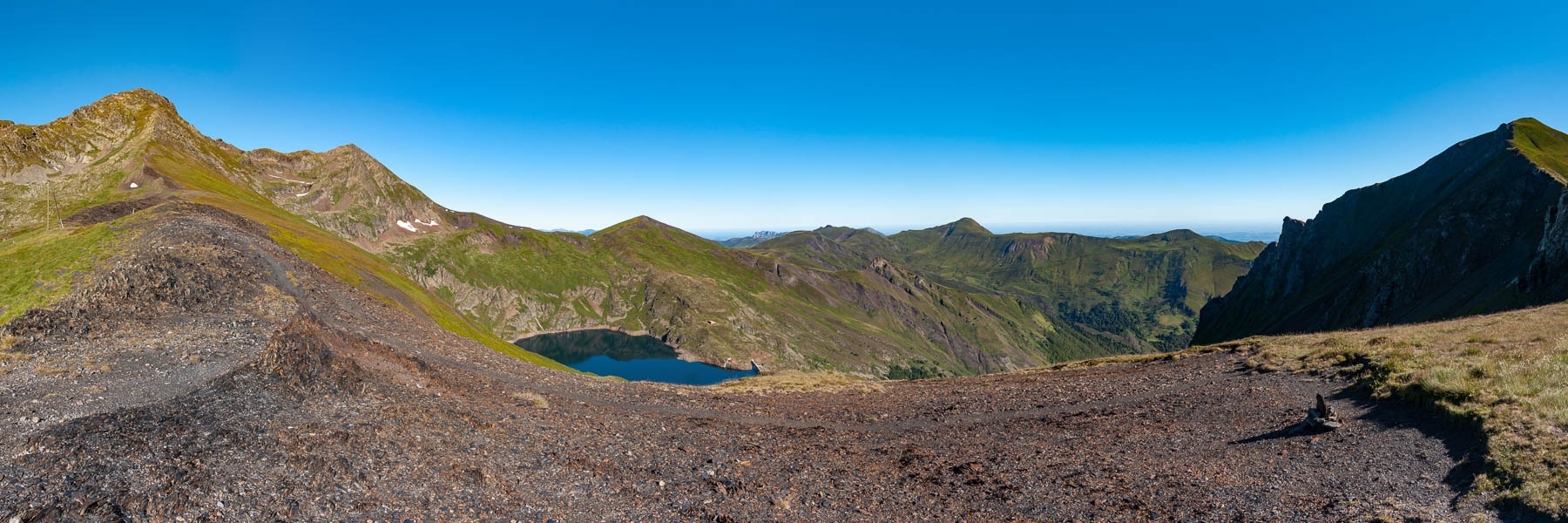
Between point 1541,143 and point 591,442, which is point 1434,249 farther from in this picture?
point 591,442

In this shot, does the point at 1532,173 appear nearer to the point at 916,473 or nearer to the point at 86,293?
the point at 916,473

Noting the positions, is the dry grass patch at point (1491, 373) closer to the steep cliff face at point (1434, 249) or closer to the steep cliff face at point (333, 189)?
the steep cliff face at point (1434, 249)

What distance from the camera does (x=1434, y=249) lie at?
9912 centimetres

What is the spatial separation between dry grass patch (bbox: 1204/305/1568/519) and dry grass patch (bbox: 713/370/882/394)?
24.6 m

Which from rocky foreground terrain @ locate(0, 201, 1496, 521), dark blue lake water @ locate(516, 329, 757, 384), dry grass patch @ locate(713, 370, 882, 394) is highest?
rocky foreground terrain @ locate(0, 201, 1496, 521)

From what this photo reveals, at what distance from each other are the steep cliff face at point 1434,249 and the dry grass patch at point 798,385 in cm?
6222

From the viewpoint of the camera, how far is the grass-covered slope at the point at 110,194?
34906mm

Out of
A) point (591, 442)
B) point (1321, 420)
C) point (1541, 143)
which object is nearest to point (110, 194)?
point (591, 442)

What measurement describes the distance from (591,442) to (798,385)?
20878mm

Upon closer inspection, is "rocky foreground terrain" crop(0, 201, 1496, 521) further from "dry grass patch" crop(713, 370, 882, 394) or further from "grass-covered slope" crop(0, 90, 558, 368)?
"grass-covered slope" crop(0, 90, 558, 368)

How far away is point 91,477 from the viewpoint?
545 inches

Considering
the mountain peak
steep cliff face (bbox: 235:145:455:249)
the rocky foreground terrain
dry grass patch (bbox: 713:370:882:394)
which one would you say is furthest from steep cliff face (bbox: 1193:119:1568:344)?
steep cliff face (bbox: 235:145:455:249)

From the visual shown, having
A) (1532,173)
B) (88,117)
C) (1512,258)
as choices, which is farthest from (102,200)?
(1532,173)

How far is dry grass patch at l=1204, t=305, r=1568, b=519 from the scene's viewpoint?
1394 centimetres
